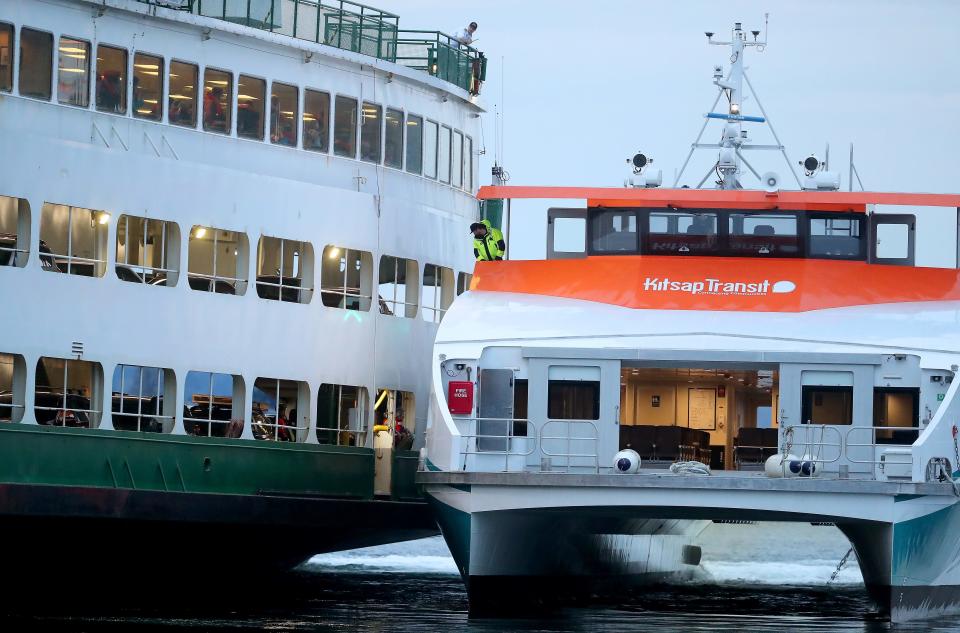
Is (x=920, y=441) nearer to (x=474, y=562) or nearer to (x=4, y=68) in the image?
(x=474, y=562)

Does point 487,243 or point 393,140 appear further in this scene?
point 393,140

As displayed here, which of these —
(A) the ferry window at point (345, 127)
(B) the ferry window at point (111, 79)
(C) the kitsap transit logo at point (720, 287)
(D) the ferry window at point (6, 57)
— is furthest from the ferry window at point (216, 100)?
(C) the kitsap transit logo at point (720, 287)

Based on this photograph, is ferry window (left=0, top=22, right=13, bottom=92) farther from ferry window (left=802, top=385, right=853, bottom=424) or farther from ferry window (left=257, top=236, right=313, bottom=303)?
ferry window (left=802, top=385, right=853, bottom=424)

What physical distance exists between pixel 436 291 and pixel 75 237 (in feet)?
22.2

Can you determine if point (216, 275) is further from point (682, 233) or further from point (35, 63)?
point (682, 233)

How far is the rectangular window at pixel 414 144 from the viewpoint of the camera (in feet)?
91.9

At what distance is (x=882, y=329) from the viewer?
2195 cm

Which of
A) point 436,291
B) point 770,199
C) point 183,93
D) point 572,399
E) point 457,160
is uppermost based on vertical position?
point 183,93

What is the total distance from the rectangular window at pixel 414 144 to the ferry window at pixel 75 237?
5983mm

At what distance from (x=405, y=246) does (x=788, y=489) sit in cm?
917

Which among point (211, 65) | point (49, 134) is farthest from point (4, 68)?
point (211, 65)

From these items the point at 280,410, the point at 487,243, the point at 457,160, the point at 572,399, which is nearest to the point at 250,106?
the point at 487,243

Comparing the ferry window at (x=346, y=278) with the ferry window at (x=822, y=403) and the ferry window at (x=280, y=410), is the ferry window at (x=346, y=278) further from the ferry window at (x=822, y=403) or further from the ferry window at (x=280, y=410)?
the ferry window at (x=822, y=403)

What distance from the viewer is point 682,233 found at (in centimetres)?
2356
